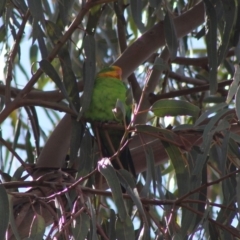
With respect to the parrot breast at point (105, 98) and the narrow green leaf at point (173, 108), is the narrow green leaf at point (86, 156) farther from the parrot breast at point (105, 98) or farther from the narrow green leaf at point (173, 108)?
the narrow green leaf at point (173, 108)

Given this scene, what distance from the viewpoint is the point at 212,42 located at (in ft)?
6.83

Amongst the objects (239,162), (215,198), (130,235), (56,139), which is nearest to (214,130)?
(130,235)

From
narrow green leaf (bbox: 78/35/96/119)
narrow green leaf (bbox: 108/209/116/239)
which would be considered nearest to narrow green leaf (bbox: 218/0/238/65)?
narrow green leaf (bbox: 78/35/96/119)

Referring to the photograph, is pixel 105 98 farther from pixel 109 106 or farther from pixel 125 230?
pixel 125 230

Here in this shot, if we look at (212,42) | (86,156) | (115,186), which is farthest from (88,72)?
(115,186)

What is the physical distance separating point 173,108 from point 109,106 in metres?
0.68

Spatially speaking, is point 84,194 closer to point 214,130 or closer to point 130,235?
point 130,235

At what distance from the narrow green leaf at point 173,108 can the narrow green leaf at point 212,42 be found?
0.31 m

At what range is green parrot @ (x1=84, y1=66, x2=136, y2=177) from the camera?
7.50ft

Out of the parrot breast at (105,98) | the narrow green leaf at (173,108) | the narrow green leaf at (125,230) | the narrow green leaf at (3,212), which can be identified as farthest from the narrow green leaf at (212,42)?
the narrow green leaf at (3,212)

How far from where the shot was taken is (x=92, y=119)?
2281mm

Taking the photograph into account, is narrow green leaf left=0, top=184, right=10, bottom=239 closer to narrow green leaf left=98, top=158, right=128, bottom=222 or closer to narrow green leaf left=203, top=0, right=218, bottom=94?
narrow green leaf left=98, top=158, right=128, bottom=222

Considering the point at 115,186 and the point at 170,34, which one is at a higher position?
the point at 170,34

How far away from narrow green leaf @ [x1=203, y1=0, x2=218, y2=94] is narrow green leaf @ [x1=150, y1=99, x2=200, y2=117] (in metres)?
0.31
